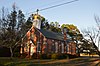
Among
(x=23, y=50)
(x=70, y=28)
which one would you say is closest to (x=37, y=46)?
(x=23, y=50)

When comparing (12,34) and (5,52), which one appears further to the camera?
(5,52)

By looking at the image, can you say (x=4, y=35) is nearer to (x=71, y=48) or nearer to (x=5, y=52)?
(x=5, y=52)

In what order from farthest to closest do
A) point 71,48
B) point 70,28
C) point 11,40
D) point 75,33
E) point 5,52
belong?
point 70,28 < point 75,33 < point 71,48 < point 5,52 < point 11,40

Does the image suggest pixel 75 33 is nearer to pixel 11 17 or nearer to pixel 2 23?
pixel 11 17

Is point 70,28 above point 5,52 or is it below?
above

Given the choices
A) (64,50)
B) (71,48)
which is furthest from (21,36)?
(71,48)

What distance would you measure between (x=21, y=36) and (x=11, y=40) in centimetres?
652

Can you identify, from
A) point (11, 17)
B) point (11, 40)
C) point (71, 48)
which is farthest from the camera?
point (71, 48)

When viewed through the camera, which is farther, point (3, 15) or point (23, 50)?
point (23, 50)

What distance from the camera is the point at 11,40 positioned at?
38.9 meters

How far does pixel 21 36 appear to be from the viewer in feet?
149

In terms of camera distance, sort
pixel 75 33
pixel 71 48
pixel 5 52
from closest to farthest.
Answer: pixel 5 52 → pixel 71 48 → pixel 75 33

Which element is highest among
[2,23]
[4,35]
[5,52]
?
[2,23]

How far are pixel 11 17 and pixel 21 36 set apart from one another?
11.3 meters
